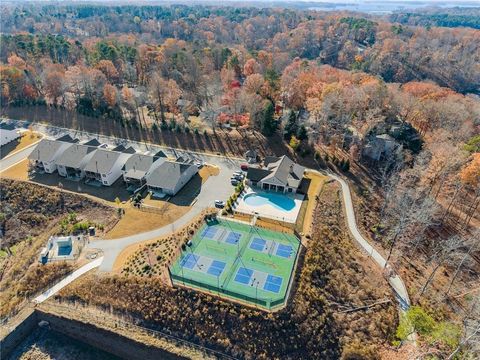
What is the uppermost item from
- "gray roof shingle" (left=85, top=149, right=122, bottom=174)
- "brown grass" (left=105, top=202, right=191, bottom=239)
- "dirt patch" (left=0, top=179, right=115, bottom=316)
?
"gray roof shingle" (left=85, top=149, right=122, bottom=174)

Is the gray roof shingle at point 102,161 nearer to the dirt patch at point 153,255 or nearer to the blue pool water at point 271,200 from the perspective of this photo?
the dirt patch at point 153,255

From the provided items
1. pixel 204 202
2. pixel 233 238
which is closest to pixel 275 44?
pixel 204 202

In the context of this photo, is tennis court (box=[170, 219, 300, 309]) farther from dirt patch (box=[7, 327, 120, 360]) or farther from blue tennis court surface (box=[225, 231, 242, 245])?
dirt patch (box=[7, 327, 120, 360])

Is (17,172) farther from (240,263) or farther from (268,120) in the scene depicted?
(268,120)

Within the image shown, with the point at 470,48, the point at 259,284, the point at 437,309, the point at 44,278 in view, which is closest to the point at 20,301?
the point at 44,278

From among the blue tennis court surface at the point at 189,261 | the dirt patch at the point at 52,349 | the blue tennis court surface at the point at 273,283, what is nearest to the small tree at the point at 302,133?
the blue tennis court surface at the point at 273,283

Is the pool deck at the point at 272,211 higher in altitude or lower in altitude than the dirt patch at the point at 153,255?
higher

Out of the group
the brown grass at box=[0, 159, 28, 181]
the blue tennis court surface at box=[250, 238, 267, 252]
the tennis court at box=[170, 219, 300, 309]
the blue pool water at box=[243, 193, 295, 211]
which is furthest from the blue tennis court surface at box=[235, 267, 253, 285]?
the brown grass at box=[0, 159, 28, 181]
